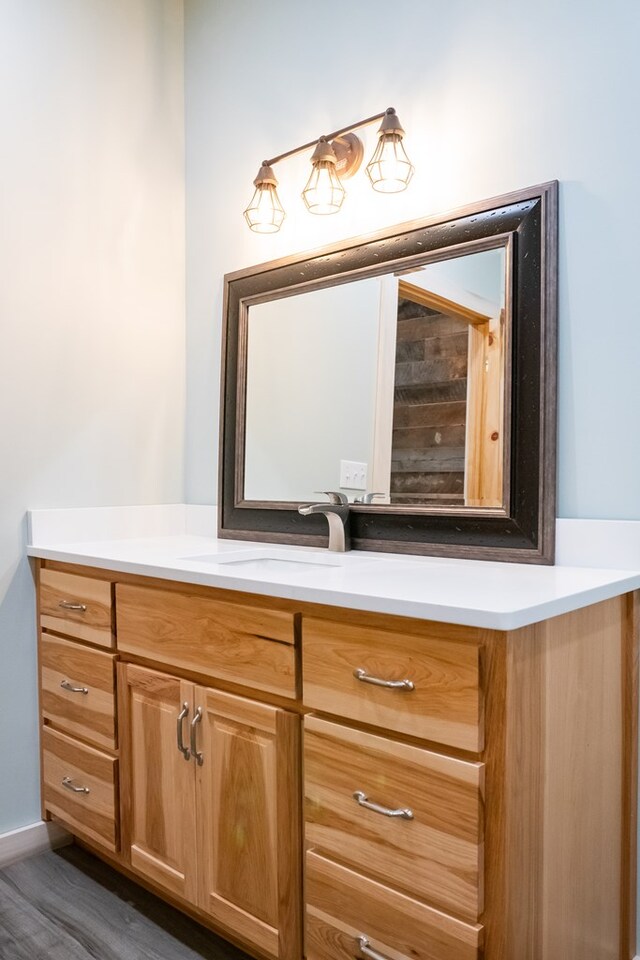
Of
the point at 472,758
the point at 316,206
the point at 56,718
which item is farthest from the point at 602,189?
the point at 56,718

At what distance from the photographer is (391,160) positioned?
1.75 metres

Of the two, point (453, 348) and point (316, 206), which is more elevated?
point (316, 206)

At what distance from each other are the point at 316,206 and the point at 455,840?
1.56 meters

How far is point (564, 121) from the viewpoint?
1.53 metres

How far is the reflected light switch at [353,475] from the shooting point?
1.91m

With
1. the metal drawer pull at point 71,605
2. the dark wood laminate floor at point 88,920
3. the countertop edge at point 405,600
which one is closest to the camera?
the countertop edge at point 405,600

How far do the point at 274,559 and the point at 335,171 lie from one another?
105cm

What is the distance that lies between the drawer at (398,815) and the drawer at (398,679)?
1.5 inches

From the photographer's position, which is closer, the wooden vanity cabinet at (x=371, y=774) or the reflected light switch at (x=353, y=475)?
the wooden vanity cabinet at (x=371, y=774)

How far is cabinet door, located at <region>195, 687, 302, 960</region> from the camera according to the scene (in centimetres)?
133

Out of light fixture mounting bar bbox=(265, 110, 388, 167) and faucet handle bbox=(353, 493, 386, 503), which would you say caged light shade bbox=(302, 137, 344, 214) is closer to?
light fixture mounting bar bbox=(265, 110, 388, 167)

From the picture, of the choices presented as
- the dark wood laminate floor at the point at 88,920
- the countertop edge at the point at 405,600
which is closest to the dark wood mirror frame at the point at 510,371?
the countertop edge at the point at 405,600

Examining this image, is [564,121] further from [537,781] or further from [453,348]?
[537,781]

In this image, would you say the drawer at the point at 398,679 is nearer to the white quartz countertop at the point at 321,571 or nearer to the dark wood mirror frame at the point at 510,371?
the white quartz countertop at the point at 321,571
